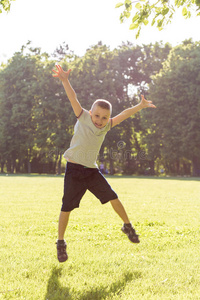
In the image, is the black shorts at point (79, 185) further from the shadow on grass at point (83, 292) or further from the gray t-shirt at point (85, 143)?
the shadow on grass at point (83, 292)

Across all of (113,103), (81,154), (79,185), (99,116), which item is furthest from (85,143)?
(113,103)

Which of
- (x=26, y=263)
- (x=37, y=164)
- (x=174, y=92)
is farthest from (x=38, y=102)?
(x=26, y=263)

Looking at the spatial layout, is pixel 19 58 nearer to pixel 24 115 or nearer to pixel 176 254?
pixel 24 115

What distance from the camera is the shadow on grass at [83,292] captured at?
3229mm

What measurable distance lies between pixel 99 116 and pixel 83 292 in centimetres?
219

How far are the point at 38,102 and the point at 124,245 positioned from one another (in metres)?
41.5

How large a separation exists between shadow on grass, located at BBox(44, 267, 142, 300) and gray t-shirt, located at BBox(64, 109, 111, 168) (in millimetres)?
1493

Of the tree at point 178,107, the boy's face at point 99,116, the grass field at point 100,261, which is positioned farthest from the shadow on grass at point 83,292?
the tree at point 178,107

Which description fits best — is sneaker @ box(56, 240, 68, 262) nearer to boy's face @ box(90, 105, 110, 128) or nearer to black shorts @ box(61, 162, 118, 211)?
black shorts @ box(61, 162, 118, 211)

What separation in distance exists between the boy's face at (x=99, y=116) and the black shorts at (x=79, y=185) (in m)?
0.62

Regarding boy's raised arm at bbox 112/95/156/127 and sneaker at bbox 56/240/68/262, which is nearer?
sneaker at bbox 56/240/68/262

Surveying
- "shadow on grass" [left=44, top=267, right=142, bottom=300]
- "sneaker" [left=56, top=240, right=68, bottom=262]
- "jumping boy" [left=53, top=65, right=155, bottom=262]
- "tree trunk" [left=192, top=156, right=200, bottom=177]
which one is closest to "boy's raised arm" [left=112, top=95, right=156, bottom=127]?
"jumping boy" [left=53, top=65, right=155, bottom=262]

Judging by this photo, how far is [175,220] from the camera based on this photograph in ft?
24.9

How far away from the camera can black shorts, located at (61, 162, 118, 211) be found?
443cm
